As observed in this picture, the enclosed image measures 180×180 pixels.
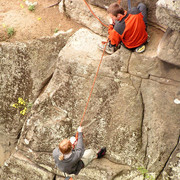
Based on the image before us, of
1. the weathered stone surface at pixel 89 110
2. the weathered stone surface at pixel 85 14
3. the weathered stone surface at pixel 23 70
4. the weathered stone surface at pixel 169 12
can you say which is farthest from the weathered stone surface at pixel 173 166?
the weathered stone surface at pixel 23 70

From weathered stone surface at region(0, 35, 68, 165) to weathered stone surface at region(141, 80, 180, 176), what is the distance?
3060 millimetres

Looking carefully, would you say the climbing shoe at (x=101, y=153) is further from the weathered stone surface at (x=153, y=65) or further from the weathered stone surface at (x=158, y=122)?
the weathered stone surface at (x=153, y=65)

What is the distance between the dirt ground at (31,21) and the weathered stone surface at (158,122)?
3102 mm

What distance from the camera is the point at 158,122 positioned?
22.5 feet

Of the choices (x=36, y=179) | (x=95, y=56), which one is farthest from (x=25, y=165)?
(x=95, y=56)

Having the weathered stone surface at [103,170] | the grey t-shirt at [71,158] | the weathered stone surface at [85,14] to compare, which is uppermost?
the weathered stone surface at [85,14]

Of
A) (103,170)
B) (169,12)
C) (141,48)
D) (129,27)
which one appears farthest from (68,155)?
(169,12)

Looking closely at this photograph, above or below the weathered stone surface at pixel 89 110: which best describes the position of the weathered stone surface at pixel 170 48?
above

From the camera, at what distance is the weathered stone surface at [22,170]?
26.7ft

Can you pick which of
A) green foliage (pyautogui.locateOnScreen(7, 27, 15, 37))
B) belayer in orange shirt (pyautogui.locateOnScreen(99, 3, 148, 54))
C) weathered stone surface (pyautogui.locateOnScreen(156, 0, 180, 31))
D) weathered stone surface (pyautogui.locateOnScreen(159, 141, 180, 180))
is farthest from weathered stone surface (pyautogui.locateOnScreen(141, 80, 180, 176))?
green foliage (pyautogui.locateOnScreen(7, 27, 15, 37))

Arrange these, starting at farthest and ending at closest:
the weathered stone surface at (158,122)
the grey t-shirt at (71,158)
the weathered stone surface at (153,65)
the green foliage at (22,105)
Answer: the green foliage at (22,105) → the weathered stone surface at (158,122) → the weathered stone surface at (153,65) → the grey t-shirt at (71,158)

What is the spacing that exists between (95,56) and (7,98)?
11.2ft

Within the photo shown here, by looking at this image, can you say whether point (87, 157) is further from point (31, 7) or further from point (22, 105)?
point (31, 7)

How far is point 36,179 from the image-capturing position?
825cm
